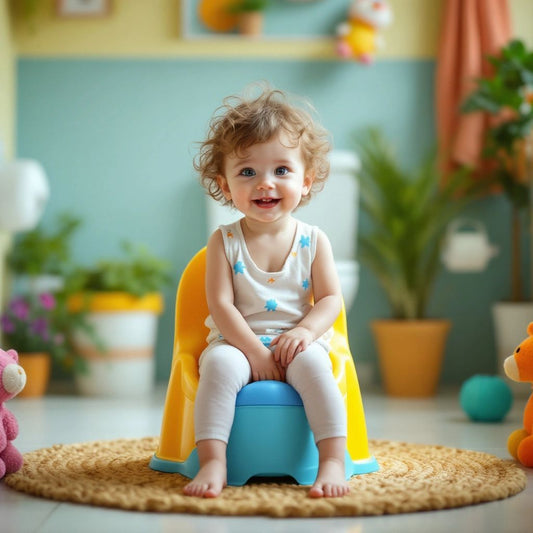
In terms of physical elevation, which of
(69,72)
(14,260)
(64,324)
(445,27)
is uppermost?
(445,27)

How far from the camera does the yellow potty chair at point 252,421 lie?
148 centimetres

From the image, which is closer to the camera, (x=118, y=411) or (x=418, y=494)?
(x=418, y=494)

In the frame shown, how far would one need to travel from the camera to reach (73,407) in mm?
2789

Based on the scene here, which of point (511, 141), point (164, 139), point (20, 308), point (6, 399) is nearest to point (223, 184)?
point (6, 399)

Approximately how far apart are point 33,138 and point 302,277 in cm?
218

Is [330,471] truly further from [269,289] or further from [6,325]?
[6,325]

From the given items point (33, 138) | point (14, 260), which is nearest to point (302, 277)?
point (14, 260)

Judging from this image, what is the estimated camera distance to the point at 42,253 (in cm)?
331

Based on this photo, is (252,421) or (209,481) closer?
(209,481)

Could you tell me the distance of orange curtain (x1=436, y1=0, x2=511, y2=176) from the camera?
3334 millimetres

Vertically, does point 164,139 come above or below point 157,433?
above

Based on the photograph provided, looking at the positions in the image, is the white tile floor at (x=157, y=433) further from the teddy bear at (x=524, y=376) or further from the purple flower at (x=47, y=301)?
the purple flower at (x=47, y=301)

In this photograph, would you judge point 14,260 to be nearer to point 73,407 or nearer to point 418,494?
point 73,407

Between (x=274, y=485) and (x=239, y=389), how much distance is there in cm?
18
